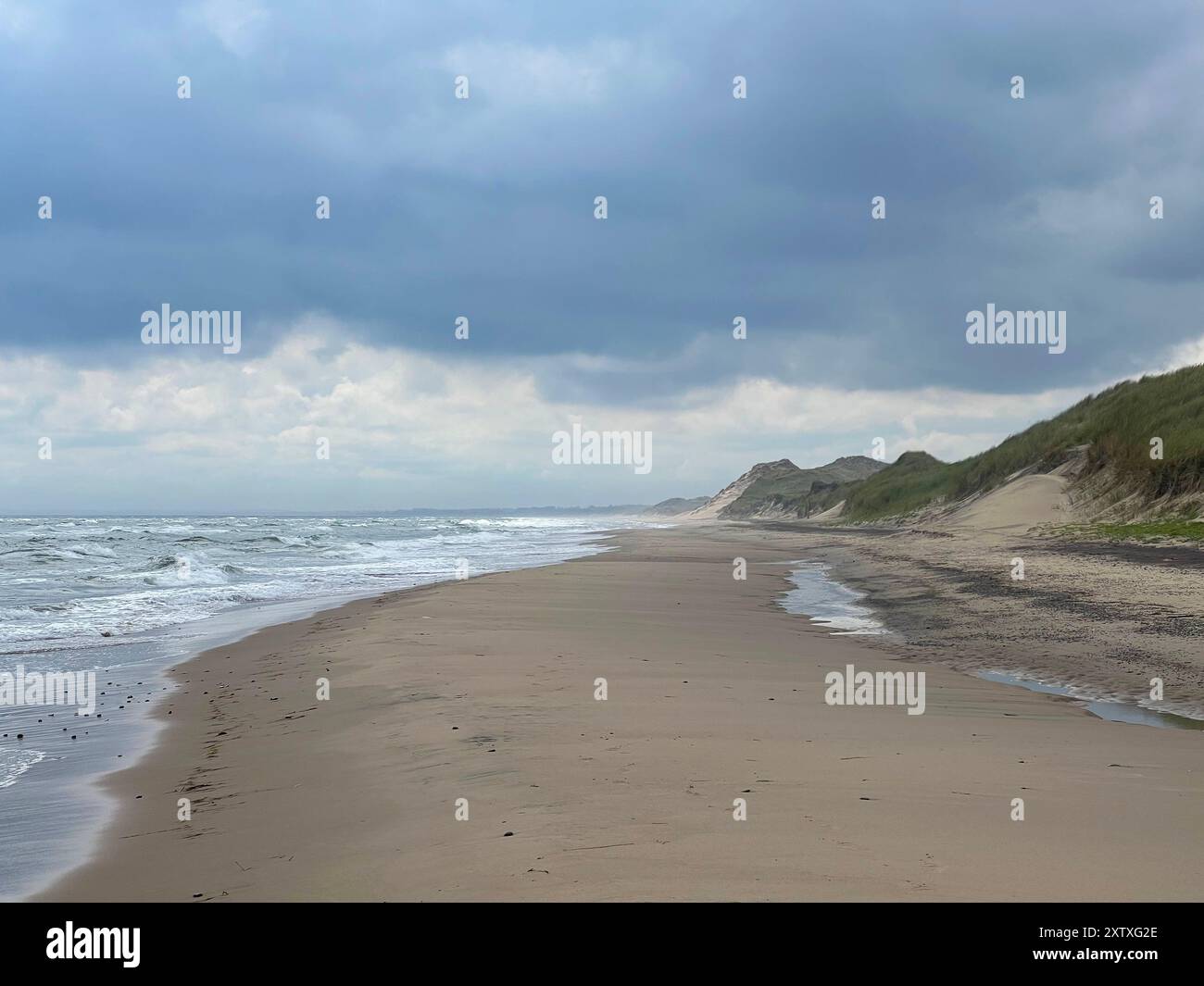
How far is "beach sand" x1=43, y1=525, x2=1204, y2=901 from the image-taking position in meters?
4.05

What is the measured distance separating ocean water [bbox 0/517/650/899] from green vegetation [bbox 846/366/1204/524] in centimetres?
2795

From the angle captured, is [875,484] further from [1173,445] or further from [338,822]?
[338,822]

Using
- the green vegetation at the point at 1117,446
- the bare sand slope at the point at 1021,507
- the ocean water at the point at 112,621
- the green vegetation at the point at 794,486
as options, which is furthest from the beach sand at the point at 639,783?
the green vegetation at the point at 794,486

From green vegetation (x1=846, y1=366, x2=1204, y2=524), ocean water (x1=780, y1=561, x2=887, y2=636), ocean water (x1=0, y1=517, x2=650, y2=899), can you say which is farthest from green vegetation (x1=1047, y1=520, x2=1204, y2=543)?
ocean water (x1=0, y1=517, x2=650, y2=899)

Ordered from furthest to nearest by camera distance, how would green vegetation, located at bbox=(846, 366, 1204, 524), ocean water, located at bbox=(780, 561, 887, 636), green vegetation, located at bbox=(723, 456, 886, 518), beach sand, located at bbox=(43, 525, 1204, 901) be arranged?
1. green vegetation, located at bbox=(723, 456, 886, 518)
2. green vegetation, located at bbox=(846, 366, 1204, 524)
3. ocean water, located at bbox=(780, 561, 887, 636)
4. beach sand, located at bbox=(43, 525, 1204, 901)

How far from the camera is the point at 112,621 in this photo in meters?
17.2

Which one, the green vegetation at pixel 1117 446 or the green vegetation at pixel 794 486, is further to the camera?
the green vegetation at pixel 794 486

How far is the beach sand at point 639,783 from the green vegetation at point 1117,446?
25348mm

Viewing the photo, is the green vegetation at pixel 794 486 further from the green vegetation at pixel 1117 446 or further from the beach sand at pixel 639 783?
the beach sand at pixel 639 783

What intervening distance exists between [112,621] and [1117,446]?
4748 cm

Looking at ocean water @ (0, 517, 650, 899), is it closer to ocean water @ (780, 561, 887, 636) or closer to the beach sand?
the beach sand

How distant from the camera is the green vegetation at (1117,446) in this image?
37.3 m

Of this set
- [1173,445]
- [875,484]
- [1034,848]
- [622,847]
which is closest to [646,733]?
[622,847]
